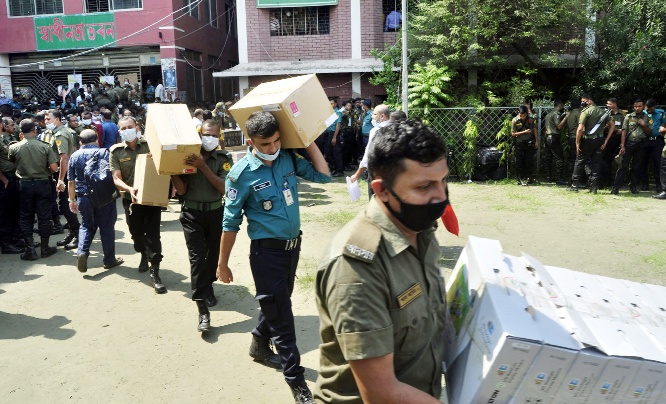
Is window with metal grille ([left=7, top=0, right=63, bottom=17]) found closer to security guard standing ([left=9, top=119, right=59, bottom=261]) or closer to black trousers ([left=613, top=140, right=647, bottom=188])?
security guard standing ([left=9, top=119, right=59, bottom=261])

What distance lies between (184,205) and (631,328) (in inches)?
152

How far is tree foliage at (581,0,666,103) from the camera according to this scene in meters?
11.5

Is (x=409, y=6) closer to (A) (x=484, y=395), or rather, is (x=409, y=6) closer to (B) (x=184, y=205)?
(B) (x=184, y=205)

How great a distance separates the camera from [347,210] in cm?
935

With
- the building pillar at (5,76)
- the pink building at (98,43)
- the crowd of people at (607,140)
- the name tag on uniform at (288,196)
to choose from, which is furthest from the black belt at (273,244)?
the building pillar at (5,76)

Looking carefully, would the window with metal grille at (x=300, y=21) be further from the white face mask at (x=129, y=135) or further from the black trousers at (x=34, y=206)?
the white face mask at (x=129, y=135)

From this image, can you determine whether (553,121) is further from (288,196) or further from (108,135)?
(288,196)

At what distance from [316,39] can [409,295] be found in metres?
17.3

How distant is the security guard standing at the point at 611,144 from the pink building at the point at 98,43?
1578 cm

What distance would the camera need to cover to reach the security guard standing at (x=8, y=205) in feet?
24.0

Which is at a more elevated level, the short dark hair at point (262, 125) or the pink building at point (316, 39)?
the pink building at point (316, 39)

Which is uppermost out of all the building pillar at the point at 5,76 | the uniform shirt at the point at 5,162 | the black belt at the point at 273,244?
the building pillar at the point at 5,76

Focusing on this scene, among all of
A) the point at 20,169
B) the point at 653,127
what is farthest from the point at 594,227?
the point at 20,169

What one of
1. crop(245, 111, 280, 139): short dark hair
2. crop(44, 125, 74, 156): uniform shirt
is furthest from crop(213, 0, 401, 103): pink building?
crop(245, 111, 280, 139): short dark hair
